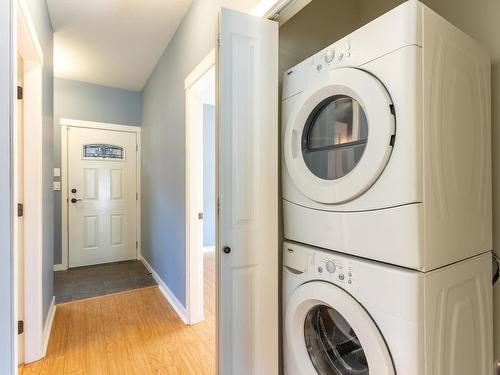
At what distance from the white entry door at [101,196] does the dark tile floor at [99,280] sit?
217 mm

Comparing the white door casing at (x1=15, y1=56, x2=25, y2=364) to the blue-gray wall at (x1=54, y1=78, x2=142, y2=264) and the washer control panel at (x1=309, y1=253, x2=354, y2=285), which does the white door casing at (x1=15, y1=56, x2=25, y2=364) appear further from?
the blue-gray wall at (x1=54, y1=78, x2=142, y2=264)

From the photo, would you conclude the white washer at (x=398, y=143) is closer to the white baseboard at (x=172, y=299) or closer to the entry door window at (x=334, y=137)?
the entry door window at (x=334, y=137)

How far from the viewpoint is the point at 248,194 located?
1259 millimetres

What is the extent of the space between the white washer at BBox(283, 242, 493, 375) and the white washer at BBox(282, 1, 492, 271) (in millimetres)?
72

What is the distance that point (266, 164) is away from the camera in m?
1.29

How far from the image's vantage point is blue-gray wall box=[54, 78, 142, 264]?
359 centimetres

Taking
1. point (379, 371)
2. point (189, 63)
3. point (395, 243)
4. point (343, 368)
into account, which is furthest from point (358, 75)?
point (189, 63)

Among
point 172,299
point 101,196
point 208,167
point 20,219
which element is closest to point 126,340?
point 172,299

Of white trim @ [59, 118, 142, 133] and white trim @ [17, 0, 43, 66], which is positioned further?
white trim @ [59, 118, 142, 133]

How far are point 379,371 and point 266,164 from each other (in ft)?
2.88

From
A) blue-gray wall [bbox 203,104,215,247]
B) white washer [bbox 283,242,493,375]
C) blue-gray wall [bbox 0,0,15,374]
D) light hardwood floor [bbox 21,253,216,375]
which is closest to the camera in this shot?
white washer [bbox 283,242,493,375]

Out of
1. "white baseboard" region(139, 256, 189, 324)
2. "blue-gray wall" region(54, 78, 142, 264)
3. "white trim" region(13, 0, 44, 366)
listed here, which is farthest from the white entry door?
"white trim" region(13, 0, 44, 366)

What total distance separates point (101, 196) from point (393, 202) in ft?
12.9

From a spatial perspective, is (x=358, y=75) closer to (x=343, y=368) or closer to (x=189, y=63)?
(x=343, y=368)
